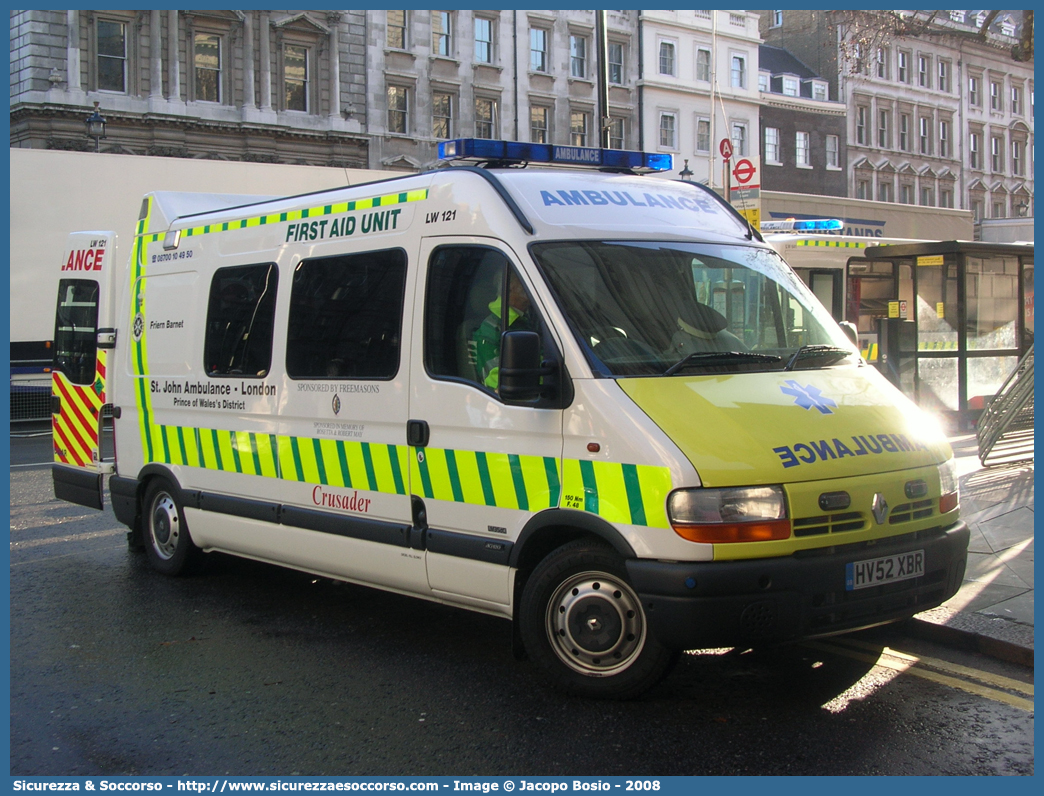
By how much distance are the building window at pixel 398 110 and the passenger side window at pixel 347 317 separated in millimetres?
37235

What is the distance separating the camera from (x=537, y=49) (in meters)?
46.4

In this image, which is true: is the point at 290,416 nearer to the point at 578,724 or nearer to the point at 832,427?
the point at 578,724

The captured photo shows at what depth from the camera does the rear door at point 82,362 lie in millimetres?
8609

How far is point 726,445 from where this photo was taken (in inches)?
181

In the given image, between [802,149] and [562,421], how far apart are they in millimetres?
53429

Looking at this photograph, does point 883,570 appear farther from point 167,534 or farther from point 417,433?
point 167,534

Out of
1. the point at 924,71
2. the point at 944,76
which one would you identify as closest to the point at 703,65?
the point at 924,71

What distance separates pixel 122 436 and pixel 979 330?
1196 cm

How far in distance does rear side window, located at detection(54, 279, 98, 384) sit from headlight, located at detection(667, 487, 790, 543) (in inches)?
234

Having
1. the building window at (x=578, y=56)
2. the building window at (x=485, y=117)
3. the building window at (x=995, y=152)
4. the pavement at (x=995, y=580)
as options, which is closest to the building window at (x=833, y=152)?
the building window at (x=995, y=152)

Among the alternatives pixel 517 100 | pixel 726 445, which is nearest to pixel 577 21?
pixel 517 100

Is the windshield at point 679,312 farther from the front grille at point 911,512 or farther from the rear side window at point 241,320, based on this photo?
the rear side window at point 241,320

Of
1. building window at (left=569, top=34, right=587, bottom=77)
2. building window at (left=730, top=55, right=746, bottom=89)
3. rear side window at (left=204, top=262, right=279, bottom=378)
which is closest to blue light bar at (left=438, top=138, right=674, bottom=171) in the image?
rear side window at (left=204, top=262, right=279, bottom=378)

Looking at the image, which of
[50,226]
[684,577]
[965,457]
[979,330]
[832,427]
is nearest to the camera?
A: [684,577]
